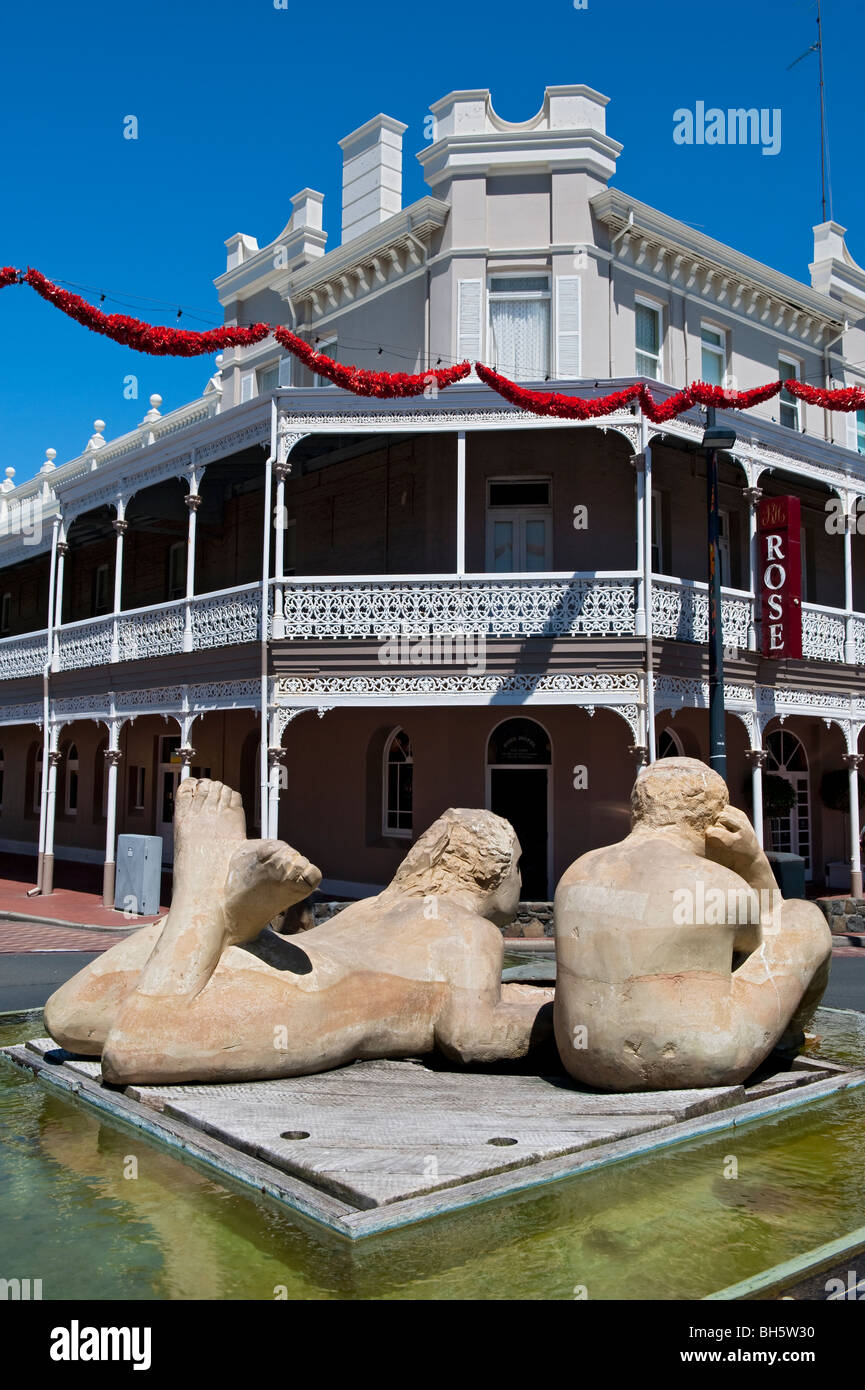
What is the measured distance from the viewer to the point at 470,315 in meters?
17.5

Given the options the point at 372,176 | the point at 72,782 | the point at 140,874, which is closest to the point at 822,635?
the point at 140,874

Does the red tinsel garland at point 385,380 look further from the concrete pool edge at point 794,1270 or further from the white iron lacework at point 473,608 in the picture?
the concrete pool edge at point 794,1270

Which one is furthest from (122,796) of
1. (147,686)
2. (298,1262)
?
(298,1262)

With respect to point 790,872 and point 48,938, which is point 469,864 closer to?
point 790,872

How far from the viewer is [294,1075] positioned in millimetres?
5629

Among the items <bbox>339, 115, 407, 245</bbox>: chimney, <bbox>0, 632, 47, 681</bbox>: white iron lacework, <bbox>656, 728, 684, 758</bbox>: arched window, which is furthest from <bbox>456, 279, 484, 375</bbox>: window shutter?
<bbox>0, 632, 47, 681</bbox>: white iron lacework

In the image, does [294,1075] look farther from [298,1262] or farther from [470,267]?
[470,267]

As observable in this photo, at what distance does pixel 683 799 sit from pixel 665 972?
1.03m

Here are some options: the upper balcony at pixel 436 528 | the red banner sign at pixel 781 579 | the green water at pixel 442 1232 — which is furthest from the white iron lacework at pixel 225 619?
the green water at pixel 442 1232

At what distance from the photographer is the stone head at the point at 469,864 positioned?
651 cm

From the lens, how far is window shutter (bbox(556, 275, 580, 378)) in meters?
17.2

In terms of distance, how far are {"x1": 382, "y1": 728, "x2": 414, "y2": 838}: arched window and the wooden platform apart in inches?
486

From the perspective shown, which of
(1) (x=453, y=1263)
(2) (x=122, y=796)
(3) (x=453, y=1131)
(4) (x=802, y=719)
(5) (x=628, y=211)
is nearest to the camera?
(1) (x=453, y=1263)
